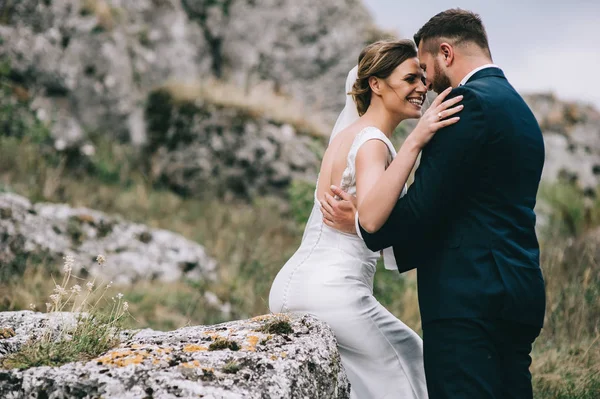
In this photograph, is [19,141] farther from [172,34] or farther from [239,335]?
[239,335]

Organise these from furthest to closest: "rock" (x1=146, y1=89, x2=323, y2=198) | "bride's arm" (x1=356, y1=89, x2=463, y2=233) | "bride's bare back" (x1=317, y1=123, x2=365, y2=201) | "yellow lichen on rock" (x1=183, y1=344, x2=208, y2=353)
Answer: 1. "rock" (x1=146, y1=89, x2=323, y2=198)
2. "bride's bare back" (x1=317, y1=123, x2=365, y2=201)
3. "bride's arm" (x1=356, y1=89, x2=463, y2=233)
4. "yellow lichen on rock" (x1=183, y1=344, x2=208, y2=353)

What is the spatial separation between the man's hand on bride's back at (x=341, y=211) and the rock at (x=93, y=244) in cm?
411

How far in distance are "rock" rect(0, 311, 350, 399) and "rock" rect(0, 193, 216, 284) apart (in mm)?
4146

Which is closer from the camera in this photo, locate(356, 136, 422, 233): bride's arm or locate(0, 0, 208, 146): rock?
locate(356, 136, 422, 233): bride's arm

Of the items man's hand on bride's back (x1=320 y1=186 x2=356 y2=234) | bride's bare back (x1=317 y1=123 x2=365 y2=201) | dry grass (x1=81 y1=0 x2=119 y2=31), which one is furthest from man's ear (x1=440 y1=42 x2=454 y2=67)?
dry grass (x1=81 y1=0 x2=119 y2=31)

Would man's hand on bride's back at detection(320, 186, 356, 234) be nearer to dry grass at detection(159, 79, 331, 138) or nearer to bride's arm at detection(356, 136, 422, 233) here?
bride's arm at detection(356, 136, 422, 233)

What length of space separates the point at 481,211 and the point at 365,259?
79 centimetres

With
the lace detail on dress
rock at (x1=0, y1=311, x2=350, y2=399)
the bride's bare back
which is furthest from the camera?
the bride's bare back

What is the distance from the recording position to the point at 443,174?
2582 mm

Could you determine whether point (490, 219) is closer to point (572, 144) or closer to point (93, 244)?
point (93, 244)

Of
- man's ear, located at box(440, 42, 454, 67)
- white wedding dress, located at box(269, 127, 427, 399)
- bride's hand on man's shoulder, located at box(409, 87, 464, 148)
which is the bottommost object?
white wedding dress, located at box(269, 127, 427, 399)

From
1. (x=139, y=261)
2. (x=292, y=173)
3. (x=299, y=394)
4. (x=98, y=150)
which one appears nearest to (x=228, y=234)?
(x=139, y=261)

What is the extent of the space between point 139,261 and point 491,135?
6077mm

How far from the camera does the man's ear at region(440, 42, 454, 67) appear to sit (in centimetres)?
292
